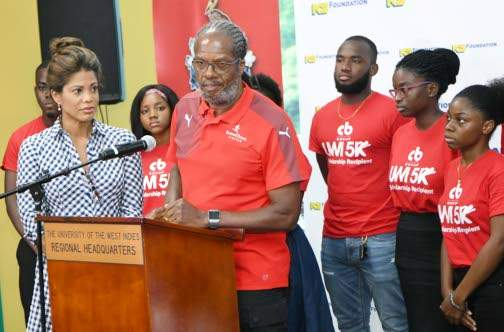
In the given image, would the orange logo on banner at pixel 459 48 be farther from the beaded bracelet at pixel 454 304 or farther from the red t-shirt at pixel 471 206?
the beaded bracelet at pixel 454 304

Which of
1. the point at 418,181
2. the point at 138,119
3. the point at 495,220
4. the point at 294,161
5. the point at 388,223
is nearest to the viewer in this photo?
the point at 294,161

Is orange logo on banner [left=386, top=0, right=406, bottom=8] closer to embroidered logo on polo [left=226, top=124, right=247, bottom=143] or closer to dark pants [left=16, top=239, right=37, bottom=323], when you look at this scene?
embroidered logo on polo [left=226, top=124, right=247, bottom=143]

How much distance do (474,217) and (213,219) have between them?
1372 mm

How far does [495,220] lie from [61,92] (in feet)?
6.46

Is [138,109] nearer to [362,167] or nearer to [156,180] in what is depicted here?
[156,180]

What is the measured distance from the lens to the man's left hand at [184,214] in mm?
2885

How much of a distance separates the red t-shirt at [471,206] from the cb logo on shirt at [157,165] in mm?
1662

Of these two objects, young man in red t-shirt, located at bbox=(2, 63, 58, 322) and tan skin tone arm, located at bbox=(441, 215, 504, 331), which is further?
young man in red t-shirt, located at bbox=(2, 63, 58, 322)

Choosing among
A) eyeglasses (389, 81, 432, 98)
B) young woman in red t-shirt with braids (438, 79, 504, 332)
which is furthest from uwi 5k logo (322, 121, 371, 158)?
young woman in red t-shirt with braids (438, 79, 504, 332)

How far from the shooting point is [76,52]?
338 centimetres

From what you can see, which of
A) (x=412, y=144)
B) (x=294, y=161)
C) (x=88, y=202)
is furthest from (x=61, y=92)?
(x=412, y=144)

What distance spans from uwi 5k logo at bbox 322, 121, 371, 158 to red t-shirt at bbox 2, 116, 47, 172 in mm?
1873

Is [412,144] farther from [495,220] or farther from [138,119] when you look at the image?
[138,119]

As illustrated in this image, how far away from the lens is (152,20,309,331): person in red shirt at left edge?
3020 mm
